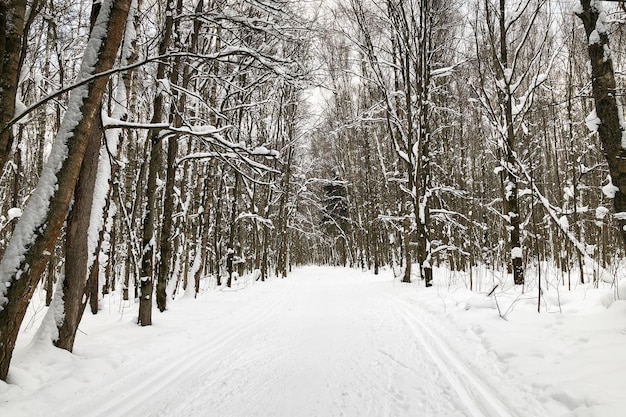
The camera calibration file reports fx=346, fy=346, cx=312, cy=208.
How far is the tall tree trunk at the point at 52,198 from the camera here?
3.39 m

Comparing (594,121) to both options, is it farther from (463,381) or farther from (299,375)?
(299,375)

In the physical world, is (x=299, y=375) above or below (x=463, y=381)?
below

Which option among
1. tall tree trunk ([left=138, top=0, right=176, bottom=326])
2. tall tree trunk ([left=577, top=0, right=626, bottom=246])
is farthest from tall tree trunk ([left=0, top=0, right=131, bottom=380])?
tall tree trunk ([left=577, top=0, right=626, bottom=246])

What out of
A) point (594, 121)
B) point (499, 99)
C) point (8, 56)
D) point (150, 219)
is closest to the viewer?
point (8, 56)

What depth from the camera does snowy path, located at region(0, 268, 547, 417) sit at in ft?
10.4

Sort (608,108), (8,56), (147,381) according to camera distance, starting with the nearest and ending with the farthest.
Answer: (8,56), (147,381), (608,108)

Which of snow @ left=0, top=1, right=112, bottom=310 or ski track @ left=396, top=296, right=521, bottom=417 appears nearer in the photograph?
ski track @ left=396, top=296, right=521, bottom=417

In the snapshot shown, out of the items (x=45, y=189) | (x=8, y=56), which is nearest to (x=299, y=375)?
(x=45, y=189)

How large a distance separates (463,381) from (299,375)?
180 cm

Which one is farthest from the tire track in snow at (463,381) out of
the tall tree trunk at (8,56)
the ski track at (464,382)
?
the tall tree trunk at (8,56)

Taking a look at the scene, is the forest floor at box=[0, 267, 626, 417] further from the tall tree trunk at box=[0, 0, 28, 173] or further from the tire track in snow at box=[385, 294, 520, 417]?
the tall tree trunk at box=[0, 0, 28, 173]

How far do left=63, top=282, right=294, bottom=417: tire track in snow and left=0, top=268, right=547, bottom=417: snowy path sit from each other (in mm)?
11

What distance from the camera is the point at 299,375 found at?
4090 millimetres

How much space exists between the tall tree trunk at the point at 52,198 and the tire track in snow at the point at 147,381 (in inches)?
40.1
